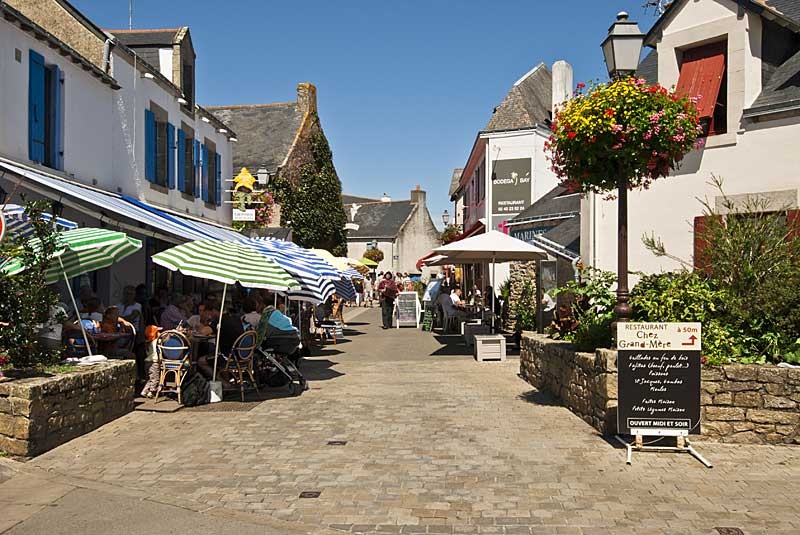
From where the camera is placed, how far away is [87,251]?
10.5 meters

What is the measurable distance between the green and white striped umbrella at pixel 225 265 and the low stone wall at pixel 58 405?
141cm

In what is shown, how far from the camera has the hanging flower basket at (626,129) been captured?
25.7 ft

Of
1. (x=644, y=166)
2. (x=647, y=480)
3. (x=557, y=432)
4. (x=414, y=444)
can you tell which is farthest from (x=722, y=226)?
(x=414, y=444)

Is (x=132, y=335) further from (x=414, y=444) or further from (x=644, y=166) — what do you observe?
(x=644, y=166)

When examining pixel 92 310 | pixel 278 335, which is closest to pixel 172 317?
pixel 92 310

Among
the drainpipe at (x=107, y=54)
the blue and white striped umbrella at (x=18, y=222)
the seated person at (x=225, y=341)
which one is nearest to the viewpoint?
the blue and white striped umbrella at (x=18, y=222)

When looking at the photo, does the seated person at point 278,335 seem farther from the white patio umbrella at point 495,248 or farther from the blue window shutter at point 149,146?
the blue window shutter at point 149,146

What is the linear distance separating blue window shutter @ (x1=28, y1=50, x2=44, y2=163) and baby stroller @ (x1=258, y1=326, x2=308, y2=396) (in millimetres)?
4500

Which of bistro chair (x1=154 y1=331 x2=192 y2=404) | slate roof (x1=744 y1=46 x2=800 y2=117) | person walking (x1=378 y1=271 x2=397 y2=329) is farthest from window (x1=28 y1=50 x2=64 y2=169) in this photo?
person walking (x1=378 y1=271 x2=397 y2=329)

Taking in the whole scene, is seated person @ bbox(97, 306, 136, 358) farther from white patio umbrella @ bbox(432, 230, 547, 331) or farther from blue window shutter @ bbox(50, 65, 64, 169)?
white patio umbrella @ bbox(432, 230, 547, 331)

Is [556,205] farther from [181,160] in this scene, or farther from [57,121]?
[57,121]

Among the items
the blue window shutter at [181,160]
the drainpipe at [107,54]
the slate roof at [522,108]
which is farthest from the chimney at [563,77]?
the drainpipe at [107,54]

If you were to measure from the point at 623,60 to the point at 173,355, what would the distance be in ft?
21.1

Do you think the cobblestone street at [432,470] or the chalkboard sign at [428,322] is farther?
the chalkboard sign at [428,322]
